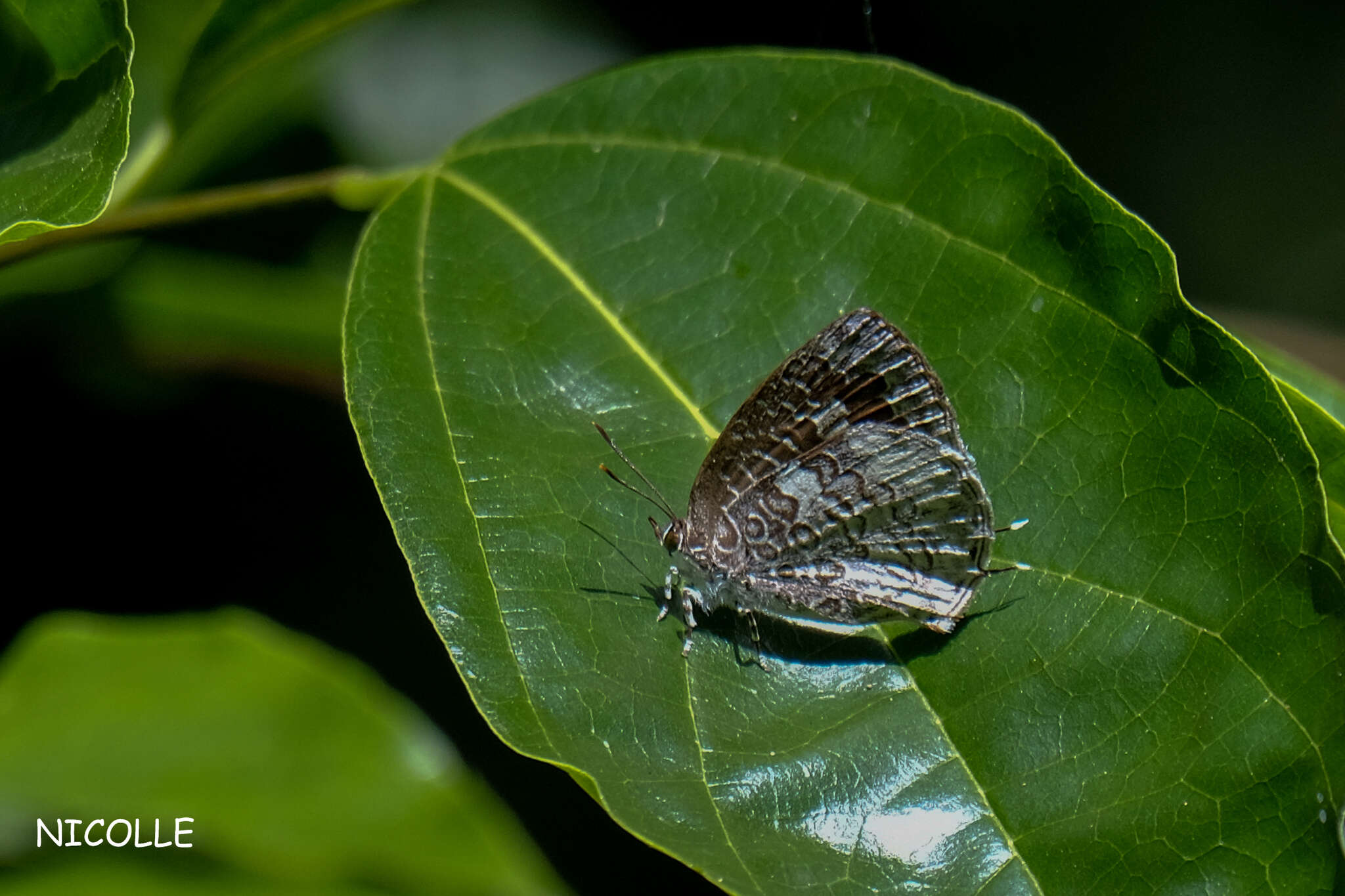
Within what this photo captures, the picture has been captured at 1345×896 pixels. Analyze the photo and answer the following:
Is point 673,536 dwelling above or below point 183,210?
below

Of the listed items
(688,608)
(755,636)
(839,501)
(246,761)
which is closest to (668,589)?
(688,608)

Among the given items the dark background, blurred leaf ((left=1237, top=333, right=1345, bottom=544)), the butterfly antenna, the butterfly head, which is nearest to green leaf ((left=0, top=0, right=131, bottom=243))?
the dark background

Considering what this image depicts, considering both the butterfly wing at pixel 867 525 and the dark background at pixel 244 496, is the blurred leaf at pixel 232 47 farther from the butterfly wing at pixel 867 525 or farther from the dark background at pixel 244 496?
the butterfly wing at pixel 867 525

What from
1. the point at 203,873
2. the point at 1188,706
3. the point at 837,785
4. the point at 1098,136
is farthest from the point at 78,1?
the point at 1098,136

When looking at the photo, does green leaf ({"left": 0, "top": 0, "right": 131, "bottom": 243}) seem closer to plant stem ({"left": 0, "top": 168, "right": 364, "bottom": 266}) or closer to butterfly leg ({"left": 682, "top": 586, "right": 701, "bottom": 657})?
plant stem ({"left": 0, "top": 168, "right": 364, "bottom": 266})

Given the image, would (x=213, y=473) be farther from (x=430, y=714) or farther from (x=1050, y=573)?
(x=1050, y=573)

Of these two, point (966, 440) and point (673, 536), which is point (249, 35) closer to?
point (673, 536)

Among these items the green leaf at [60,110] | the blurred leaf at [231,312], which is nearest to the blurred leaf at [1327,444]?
the green leaf at [60,110]
